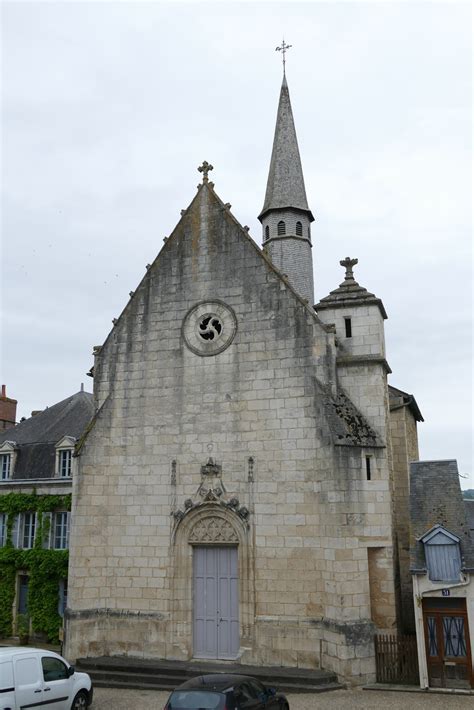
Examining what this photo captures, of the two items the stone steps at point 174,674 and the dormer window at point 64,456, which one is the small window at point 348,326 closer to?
the stone steps at point 174,674

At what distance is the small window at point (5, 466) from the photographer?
22.1m

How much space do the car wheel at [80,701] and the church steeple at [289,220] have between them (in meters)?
14.1

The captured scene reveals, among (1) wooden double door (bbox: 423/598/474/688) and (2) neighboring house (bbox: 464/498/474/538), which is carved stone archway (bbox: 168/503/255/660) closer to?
(1) wooden double door (bbox: 423/598/474/688)

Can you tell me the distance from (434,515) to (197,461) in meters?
5.73

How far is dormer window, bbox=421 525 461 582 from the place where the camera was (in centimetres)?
1329

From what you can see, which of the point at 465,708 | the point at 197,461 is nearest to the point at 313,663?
the point at 465,708

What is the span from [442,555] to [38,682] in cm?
834

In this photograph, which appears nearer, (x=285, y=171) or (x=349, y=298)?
(x=349, y=298)

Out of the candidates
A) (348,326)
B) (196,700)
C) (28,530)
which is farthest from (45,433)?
(196,700)

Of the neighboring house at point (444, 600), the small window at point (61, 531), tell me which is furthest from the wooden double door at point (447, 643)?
the small window at point (61, 531)

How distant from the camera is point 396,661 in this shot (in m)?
13.3

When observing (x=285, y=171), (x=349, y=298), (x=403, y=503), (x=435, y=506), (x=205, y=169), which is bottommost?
(x=435, y=506)

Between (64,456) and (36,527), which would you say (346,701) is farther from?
(64,456)

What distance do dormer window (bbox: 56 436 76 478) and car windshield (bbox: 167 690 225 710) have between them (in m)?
12.4
